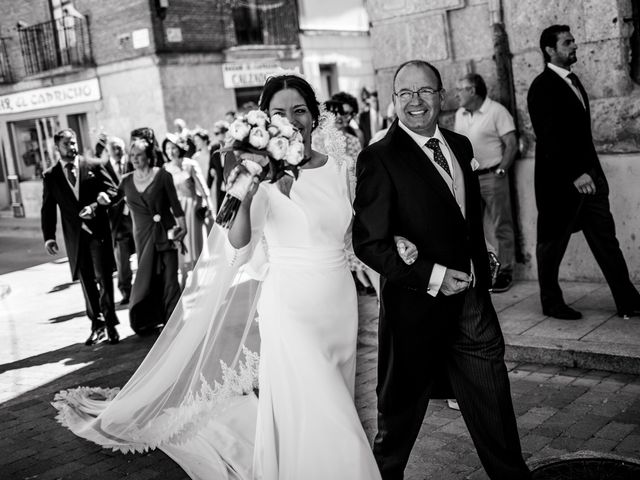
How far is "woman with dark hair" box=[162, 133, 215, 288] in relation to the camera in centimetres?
1014

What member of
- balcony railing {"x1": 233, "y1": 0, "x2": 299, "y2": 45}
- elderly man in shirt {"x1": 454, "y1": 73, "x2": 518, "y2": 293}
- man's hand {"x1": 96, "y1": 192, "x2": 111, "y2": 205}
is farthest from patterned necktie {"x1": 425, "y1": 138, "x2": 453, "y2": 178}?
balcony railing {"x1": 233, "y1": 0, "x2": 299, "y2": 45}

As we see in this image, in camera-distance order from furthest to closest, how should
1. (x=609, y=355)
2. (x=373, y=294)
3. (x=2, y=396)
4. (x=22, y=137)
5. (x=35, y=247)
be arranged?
(x=22, y=137), (x=35, y=247), (x=373, y=294), (x=2, y=396), (x=609, y=355)

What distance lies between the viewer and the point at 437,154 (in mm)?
3668

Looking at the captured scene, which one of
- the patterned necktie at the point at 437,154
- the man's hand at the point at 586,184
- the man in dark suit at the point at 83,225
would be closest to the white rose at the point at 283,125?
the patterned necktie at the point at 437,154

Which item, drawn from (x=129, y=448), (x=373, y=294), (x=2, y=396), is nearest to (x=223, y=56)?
(x=373, y=294)

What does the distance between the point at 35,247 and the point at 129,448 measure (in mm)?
13620

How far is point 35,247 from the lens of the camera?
1750cm

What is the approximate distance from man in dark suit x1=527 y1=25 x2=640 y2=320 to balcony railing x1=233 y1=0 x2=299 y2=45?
16984 millimetres

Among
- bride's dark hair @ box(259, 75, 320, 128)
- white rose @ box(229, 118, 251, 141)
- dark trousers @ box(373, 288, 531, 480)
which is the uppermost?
bride's dark hair @ box(259, 75, 320, 128)

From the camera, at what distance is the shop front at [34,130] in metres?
22.0

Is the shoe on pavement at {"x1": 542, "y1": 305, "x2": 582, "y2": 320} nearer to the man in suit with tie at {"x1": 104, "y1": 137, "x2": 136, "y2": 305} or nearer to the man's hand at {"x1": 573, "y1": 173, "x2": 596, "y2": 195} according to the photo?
the man's hand at {"x1": 573, "y1": 173, "x2": 596, "y2": 195}

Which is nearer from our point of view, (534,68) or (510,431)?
(510,431)

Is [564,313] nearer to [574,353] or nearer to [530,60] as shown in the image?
[574,353]

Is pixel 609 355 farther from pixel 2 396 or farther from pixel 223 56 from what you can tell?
pixel 223 56
